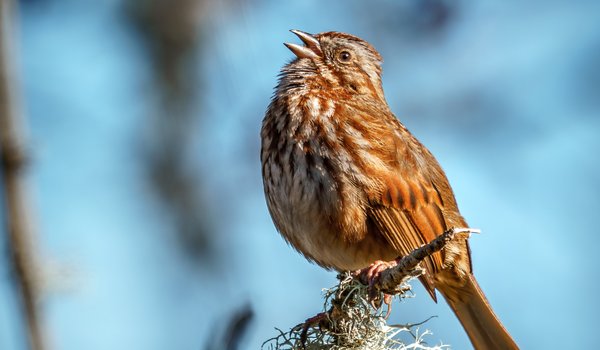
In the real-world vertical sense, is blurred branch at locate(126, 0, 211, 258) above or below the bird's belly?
above

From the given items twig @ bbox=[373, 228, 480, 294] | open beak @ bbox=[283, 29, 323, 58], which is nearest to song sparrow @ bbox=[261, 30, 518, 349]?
open beak @ bbox=[283, 29, 323, 58]

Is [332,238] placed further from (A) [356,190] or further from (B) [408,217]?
(B) [408,217]

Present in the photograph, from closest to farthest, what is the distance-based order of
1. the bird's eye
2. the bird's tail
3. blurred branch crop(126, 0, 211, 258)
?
the bird's tail < the bird's eye < blurred branch crop(126, 0, 211, 258)

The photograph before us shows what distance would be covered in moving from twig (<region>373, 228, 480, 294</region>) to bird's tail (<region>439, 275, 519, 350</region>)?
1.10m

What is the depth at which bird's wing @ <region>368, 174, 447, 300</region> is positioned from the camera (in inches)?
151

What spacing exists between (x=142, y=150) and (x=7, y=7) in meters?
3.03

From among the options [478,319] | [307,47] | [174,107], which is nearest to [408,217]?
[478,319]

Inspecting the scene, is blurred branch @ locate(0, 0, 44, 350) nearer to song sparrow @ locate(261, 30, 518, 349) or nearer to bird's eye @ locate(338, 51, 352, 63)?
song sparrow @ locate(261, 30, 518, 349)

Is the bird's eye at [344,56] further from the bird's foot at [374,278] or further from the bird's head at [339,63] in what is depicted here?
the bird's foot at [374,278]

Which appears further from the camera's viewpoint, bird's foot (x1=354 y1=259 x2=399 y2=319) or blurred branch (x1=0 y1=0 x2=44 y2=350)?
bird's foot (x1=354 y1=259 x2=399 y2=319)

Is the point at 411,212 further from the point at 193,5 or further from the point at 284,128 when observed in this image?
the point at 193,5

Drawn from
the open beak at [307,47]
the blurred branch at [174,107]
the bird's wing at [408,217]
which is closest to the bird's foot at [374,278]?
the bird's wing at [408,217]

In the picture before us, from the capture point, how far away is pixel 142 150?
5.54 meters

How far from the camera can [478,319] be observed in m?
4.14
